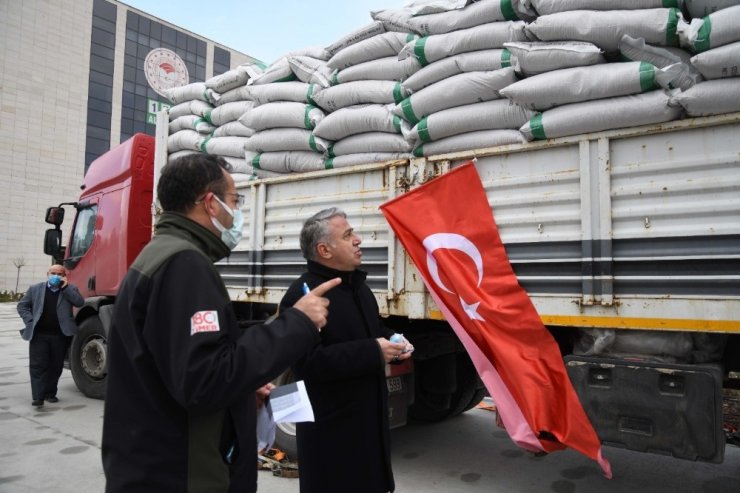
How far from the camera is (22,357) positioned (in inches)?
369

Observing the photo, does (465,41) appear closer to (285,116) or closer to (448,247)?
(448,247)

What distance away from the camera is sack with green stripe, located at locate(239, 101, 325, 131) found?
3.92m

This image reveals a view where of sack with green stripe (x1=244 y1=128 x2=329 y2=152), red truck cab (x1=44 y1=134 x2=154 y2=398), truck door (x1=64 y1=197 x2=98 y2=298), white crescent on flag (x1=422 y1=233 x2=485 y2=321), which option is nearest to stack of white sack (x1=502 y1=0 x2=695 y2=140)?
Result: white crescent on flag (x1=422 y1=233 x2=485 y2=321)

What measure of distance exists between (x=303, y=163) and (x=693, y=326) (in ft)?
9.09

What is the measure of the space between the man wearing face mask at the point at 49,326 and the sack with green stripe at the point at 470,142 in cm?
451

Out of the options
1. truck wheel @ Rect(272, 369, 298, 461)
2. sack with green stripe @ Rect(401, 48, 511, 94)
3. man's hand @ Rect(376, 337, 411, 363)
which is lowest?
truck wheel @ Rect(272, 369, 298, 461)

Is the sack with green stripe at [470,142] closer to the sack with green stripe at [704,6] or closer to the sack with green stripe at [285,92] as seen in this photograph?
the sack with green stripe at [704,6]

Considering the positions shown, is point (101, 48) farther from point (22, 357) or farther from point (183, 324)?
point (183, 324)

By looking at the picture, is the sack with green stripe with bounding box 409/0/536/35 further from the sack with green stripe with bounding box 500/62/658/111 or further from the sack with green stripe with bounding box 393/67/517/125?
the sack with green stripe with bounding box 500/62/658/111

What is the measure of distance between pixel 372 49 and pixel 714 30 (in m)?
2.12

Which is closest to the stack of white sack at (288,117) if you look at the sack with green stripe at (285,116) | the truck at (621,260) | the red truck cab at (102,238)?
the sack with green stripe at (285,116)

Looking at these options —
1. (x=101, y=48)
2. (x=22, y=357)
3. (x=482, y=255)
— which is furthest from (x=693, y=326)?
(x=101, y=48)

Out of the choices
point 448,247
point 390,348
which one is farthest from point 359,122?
point 390,348

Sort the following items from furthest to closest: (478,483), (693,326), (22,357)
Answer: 1. (22,357)
2. (478,483)
3. (693,326)
